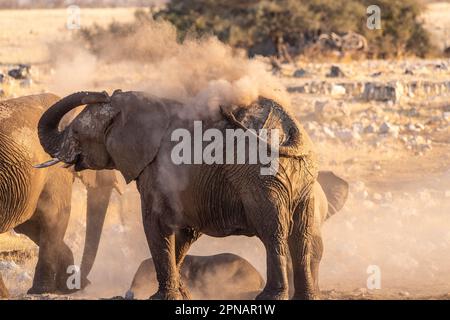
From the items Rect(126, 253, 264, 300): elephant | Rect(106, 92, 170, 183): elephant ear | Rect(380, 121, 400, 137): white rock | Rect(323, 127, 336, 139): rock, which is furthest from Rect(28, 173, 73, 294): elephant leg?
Rect(380, 121, 400, 137): white rock

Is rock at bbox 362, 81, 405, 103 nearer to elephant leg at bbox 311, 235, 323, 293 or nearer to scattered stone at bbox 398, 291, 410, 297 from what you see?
scattered stone at bbox 398, 291, 410, 297

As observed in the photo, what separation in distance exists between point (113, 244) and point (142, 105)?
3.63 metres

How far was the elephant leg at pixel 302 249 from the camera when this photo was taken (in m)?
8.09

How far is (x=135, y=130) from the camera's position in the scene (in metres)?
8.40

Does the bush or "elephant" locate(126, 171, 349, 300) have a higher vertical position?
the bush

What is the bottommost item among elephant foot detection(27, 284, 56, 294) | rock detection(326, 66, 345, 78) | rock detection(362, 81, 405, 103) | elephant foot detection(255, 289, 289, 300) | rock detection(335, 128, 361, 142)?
elephant foot detection(255, 289, 289, 300)

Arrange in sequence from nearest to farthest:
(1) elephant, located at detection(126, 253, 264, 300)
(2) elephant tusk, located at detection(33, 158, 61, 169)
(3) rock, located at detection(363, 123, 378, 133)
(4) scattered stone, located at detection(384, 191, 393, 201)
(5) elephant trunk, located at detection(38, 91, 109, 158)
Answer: (5) elephant trunk, located at detection(38, 91, 109, 158) → (2) elephant tusk, located at detection(33, 158, 61, 169) → (1) elephant, located at detection(126, 253, 264, 300) → (4) scattered stone, located at detection(384, 191, 393, 201) → (3) rock, located at detection(363, 123, 378, 133)

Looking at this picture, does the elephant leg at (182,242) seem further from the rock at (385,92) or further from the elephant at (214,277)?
Answer: the rock at (385,92)

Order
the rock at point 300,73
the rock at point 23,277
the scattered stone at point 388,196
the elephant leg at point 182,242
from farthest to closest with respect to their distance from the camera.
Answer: the rock at point 300,73 < the scattered stone at point 388,196 < the rock at point 23,277 < the elephant leg at point 182,242

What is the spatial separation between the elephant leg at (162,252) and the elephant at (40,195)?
60.6 inches

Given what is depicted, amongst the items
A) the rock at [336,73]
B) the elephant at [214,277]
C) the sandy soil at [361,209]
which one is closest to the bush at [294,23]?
the rock at [336,73]

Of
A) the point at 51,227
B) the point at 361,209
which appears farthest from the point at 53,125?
the point at 361,209

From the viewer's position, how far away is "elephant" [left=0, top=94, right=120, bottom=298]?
944cm

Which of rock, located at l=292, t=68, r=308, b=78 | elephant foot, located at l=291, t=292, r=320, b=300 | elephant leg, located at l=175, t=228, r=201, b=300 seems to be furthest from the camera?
rock, located at l=292, t=68, r=308, b=78
